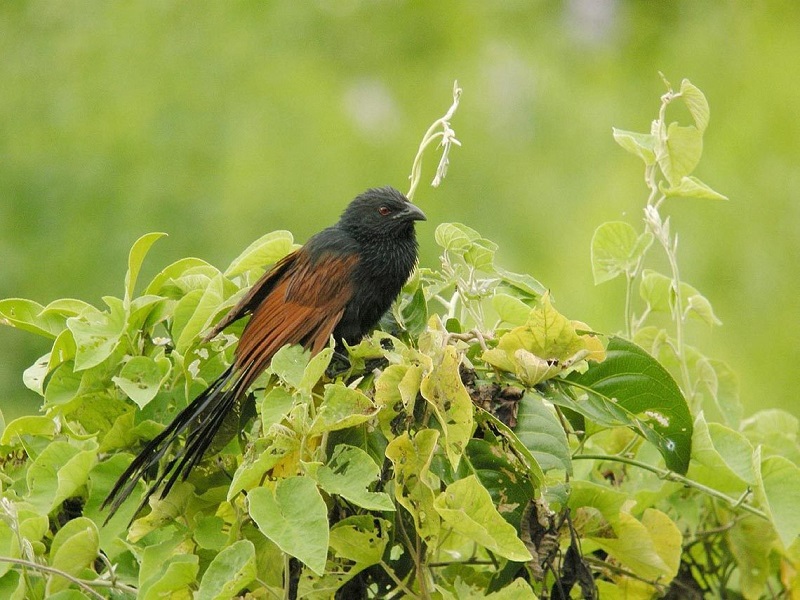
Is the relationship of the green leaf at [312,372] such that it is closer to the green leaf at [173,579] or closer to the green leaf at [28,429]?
the green leaf at [173,579]

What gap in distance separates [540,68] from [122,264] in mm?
2120

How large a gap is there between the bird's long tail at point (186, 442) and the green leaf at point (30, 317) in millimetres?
211

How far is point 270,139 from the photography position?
14.1 ft

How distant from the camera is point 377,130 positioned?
456 centimetres

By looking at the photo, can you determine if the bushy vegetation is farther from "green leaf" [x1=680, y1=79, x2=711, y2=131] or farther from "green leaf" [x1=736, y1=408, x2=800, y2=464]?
"green leaf" [x1=736, y1=408, x2=800, y2=464]

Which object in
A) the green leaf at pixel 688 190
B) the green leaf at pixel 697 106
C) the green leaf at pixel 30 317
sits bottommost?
the green leaf at pixel 30 317

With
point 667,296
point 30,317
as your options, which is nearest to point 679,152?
point 667,296

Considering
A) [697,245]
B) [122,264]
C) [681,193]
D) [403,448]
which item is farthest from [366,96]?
[403,448]

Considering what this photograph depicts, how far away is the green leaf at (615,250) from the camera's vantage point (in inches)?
48.0

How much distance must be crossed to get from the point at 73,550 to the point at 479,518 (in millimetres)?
414

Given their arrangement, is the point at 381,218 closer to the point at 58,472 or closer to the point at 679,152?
the point at 679,152

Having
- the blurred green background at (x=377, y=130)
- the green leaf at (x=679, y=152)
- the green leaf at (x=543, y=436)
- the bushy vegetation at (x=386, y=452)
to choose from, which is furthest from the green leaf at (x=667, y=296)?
the blurred green background at (x=377, y=130)

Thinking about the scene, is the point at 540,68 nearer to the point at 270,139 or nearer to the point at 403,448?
the point at 270,139

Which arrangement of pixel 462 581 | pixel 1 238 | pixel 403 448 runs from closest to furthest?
pixel 403 448, pixel 462 581, pixel 1 238
